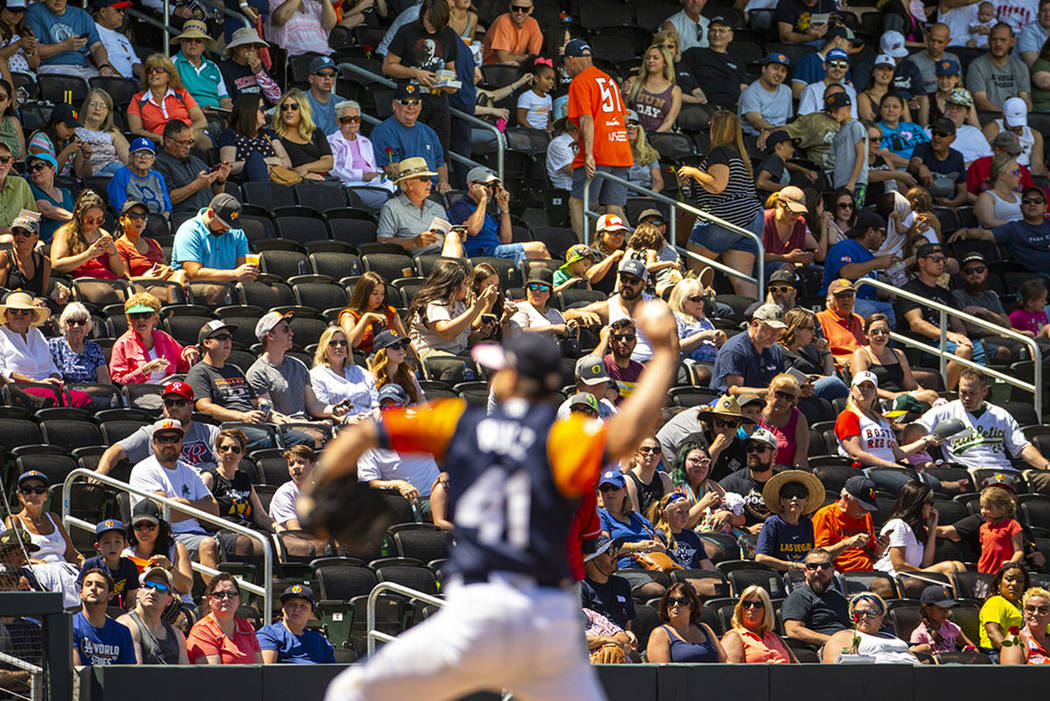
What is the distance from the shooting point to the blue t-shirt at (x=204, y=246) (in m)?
12.9

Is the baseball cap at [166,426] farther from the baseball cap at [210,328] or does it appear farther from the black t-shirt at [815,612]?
the black t-shirt at [815,612]

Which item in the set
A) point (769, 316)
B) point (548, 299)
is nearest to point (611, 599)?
point (769, 316)

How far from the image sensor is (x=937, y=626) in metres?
11.2

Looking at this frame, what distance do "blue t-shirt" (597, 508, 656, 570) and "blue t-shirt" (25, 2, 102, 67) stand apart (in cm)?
682

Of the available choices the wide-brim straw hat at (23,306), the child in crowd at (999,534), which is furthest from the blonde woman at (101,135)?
the child in crowd at (999,534)

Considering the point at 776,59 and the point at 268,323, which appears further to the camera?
the point at 776,59

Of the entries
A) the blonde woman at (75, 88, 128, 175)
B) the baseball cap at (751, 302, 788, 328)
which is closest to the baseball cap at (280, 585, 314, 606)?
the baseball cap at (751, 302, 788, 328)

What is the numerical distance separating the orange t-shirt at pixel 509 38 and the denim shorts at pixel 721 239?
294cm

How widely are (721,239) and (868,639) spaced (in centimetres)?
613

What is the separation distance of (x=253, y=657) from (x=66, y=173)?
5.88 meters

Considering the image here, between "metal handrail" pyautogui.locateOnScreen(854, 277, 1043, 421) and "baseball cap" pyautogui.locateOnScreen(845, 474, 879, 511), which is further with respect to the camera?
"metal handrail" pyautogui.locateOnScreen(854, 277, 1043, 421)

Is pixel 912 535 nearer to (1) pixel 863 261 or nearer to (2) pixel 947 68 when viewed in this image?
(1) pixel 863 261

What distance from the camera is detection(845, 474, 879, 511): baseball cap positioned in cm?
1173

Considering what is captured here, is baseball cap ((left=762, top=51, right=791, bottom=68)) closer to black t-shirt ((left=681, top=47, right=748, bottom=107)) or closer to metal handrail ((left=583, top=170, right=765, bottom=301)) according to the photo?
black t-shirt ((left=681, top=47, right=748, bottom=107))
